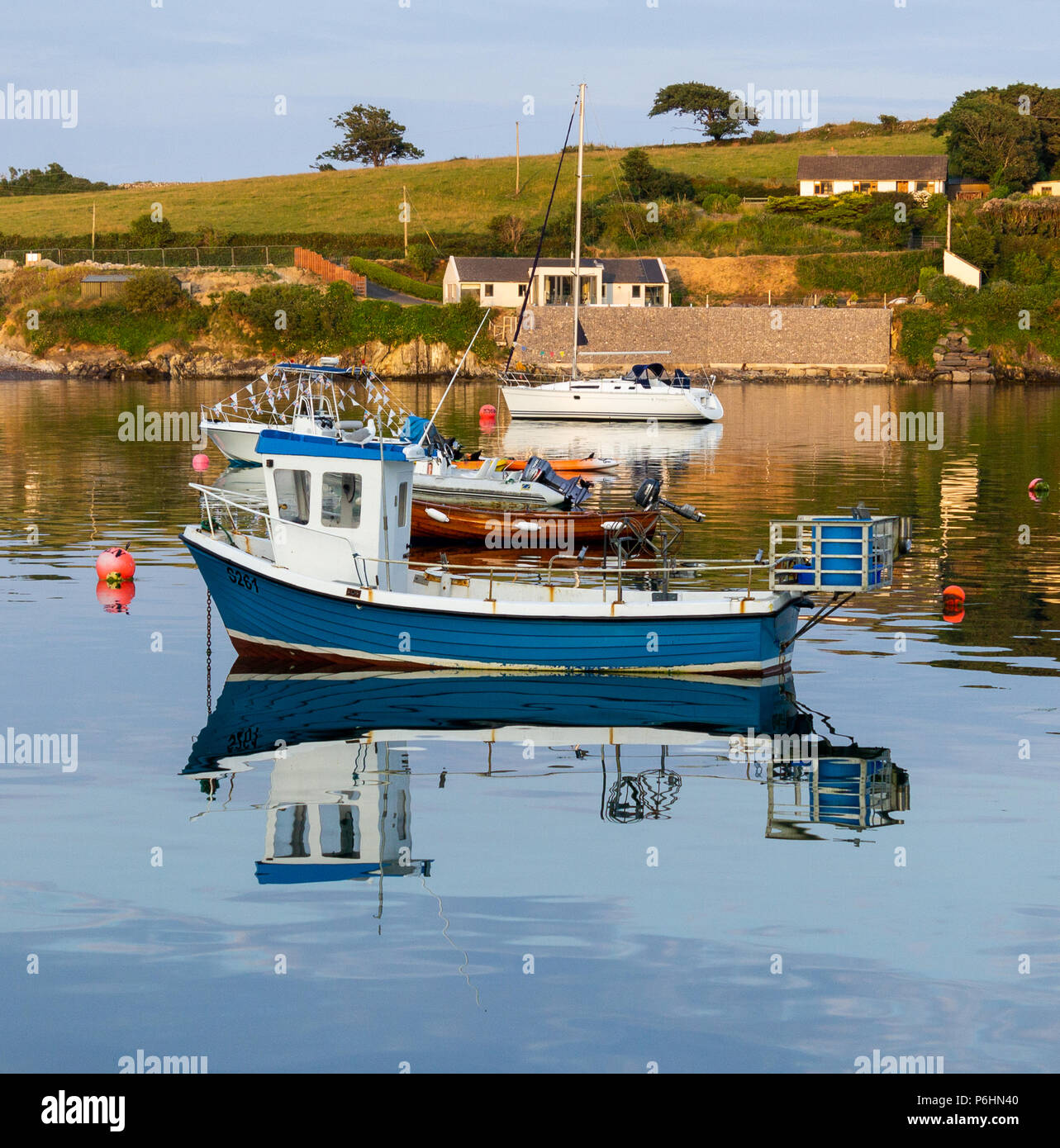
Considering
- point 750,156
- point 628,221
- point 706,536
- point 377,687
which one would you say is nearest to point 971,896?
point 377,687

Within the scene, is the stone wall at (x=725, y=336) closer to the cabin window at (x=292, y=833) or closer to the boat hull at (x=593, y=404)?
the boat hull at (x=593, y=404)

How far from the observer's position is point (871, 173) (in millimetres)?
130375

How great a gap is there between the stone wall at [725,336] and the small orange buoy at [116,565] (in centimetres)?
8011

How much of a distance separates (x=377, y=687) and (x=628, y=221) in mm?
105240

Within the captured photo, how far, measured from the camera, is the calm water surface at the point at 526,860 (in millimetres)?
11617

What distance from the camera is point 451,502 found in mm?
38344

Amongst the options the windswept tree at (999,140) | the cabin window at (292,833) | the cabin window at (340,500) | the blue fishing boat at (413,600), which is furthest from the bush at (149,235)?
the cabin window at (292,833)

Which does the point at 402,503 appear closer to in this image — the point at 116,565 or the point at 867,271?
the point at 116,565

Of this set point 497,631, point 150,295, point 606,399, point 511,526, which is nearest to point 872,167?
point 150,295

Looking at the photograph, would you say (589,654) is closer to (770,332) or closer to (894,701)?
(894,701)

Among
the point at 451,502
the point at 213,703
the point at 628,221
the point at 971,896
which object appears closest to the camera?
the point at 971,896

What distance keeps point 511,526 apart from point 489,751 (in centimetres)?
1634

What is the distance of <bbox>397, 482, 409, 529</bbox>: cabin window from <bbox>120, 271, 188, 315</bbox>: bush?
9388 centimetres

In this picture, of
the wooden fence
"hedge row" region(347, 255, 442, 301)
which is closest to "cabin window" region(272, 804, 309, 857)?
the wooden fence
